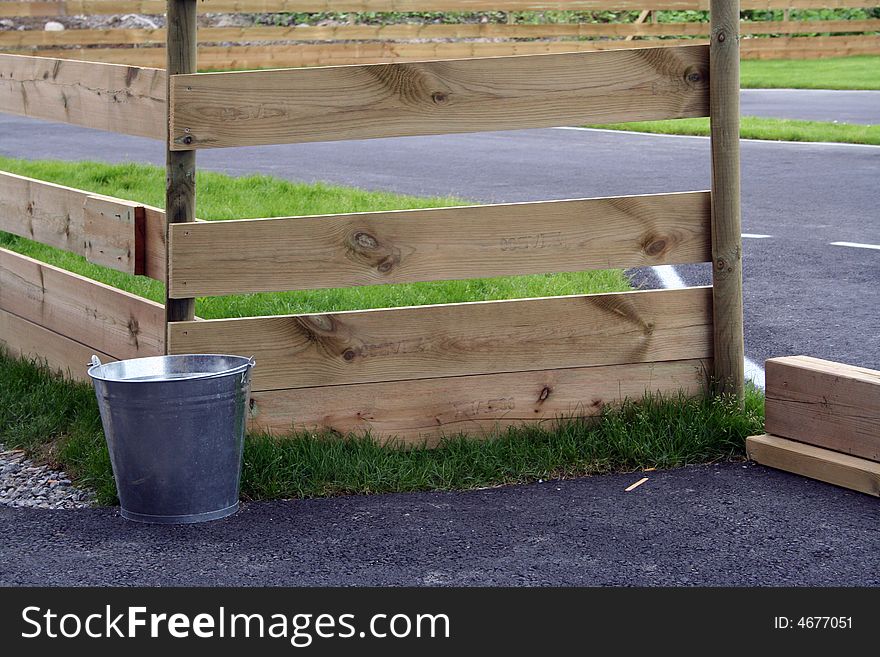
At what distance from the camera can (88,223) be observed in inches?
200

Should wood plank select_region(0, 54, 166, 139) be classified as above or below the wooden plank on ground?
above

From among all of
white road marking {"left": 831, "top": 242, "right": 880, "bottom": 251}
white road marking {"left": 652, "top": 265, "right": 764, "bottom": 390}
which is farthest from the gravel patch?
white road marking {"left": 831, "top": 242, "right": 880, "bottom": 251}

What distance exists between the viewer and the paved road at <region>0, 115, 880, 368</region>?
21.8ft

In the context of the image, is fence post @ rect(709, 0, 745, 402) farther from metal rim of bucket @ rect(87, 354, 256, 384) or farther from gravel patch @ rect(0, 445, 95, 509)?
gravel patch @ rect(0, 445, 95, 509)

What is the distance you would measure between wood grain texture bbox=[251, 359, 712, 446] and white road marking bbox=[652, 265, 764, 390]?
2.17 feet

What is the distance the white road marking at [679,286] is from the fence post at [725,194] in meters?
0.53

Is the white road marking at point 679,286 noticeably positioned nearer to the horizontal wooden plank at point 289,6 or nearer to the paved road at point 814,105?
the paved road at point 814,105

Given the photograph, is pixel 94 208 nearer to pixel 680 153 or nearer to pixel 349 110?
pixel 349 110

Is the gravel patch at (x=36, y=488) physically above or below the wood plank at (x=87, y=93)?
below

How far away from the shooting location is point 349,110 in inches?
173

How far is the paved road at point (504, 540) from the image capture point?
3541 millimetres

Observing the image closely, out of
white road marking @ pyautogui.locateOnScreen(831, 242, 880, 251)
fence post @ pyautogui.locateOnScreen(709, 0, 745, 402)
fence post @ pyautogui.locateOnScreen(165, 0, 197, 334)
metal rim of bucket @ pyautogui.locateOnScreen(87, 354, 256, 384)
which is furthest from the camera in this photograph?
white road marking @ pyautogui.locateOnScreen(831, 242, 880, 251)

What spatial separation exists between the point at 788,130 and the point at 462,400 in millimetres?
10306

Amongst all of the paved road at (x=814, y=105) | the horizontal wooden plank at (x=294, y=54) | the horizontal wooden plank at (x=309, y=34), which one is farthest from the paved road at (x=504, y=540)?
the horizontal wooden plank at (x=309, y=34)
